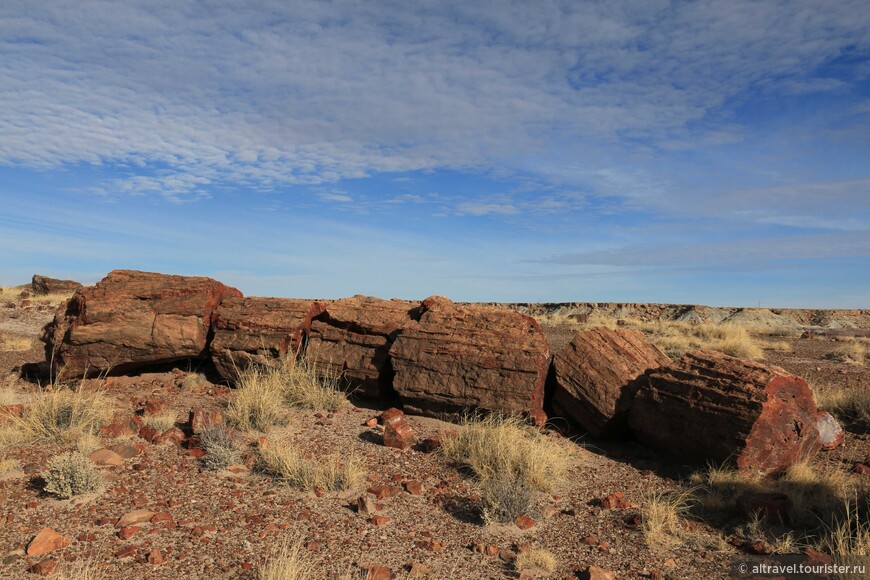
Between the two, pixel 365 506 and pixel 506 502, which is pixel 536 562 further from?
pixel 365 506

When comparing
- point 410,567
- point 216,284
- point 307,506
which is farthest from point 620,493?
point 216,284

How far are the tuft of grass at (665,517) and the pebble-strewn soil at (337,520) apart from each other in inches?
4.8

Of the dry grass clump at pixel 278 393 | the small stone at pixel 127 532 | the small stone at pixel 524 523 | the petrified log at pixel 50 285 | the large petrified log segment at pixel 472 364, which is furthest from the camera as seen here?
the petrified log at pixel 50 285

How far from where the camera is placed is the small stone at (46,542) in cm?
565

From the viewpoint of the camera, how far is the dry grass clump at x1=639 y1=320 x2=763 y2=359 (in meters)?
18.2

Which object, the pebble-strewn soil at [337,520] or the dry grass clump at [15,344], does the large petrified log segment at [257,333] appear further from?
the dry grass clump at [15,344]

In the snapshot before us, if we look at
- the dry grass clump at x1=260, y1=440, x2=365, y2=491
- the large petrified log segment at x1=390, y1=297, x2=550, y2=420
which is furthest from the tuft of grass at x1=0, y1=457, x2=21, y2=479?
the large petrified log segment at x1=390, y1=297, x2=550, y2=420

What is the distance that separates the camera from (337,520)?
21.0ft

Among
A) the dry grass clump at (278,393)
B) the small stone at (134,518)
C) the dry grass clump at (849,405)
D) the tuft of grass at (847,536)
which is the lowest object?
the small stone at (134,518)

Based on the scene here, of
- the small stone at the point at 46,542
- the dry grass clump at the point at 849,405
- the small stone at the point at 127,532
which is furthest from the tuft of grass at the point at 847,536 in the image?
the small stone at the point at 46,542

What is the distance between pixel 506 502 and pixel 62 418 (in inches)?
238

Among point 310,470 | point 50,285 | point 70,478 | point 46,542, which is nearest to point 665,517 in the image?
point 310,470

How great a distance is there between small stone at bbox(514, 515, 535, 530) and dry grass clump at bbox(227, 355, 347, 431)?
150 inches

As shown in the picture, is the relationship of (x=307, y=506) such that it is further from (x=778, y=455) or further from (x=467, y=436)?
(x=778, y=455)
